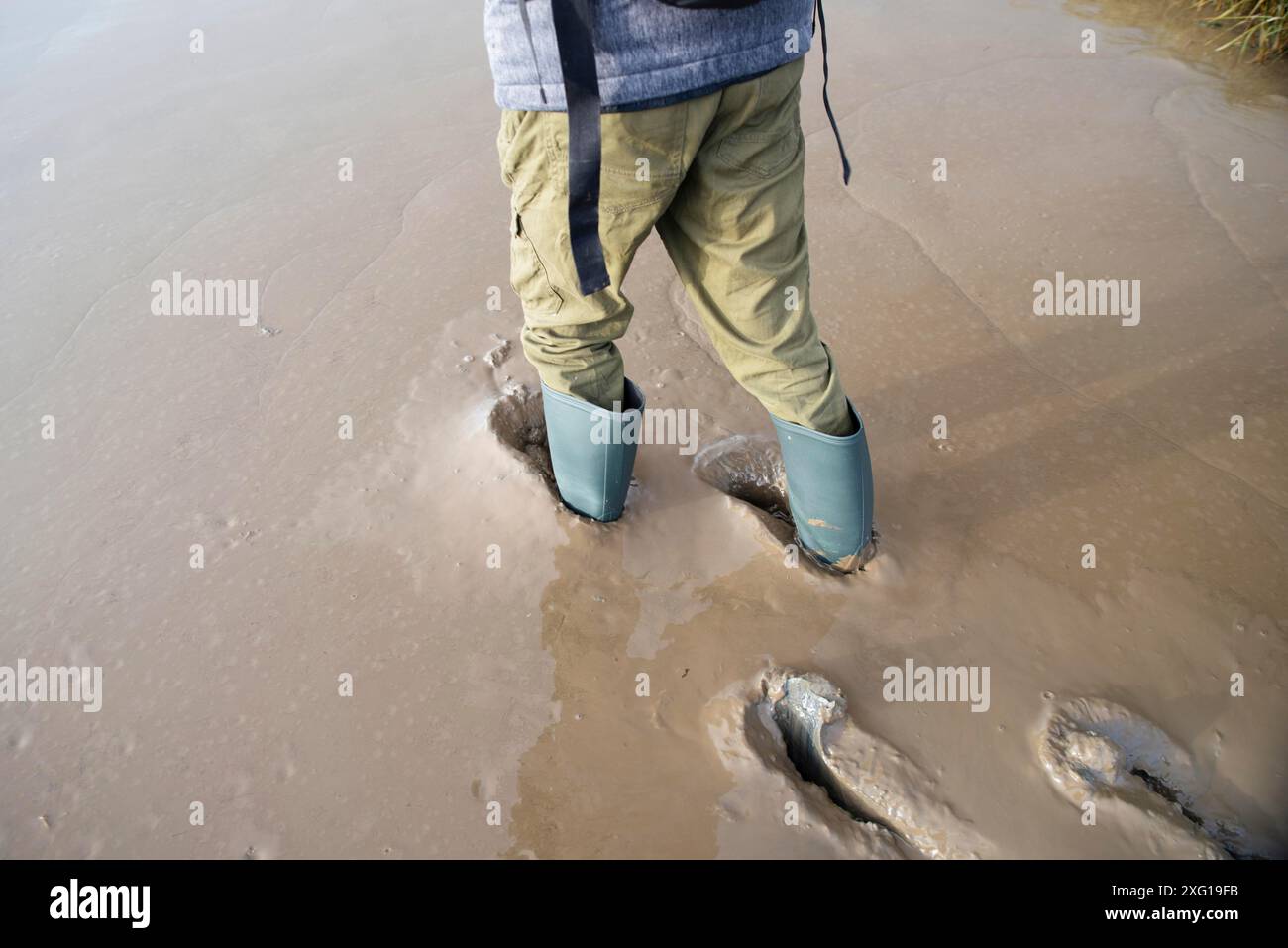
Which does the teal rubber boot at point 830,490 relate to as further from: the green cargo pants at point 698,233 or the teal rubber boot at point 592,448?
the teal rubber boot at point 592,448

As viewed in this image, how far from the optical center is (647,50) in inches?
55.6

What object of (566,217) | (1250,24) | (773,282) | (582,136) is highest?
(582,136)

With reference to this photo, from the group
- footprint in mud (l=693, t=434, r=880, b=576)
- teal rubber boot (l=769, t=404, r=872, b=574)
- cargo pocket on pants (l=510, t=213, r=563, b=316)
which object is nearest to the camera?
cargo pocket on pants (l=510, t=213, r=563, b=316)

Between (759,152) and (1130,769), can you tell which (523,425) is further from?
(1130,769)

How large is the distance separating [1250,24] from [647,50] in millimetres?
4254

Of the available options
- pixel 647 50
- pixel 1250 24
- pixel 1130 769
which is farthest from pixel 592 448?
pixel 1250 24

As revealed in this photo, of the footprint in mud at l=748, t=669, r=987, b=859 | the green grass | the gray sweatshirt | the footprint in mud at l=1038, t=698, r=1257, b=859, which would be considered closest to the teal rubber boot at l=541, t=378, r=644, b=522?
the footprint in mud at l=748, t=669, r=987, b=859

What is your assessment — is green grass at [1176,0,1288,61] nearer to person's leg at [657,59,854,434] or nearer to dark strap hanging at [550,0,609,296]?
person's leg at [657,59,854,434]

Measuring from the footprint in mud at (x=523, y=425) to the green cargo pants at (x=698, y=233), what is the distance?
1.57ft

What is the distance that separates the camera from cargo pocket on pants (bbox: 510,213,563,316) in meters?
1.69

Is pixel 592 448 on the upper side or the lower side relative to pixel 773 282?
lower

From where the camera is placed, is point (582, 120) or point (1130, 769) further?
point (1130, 769)
